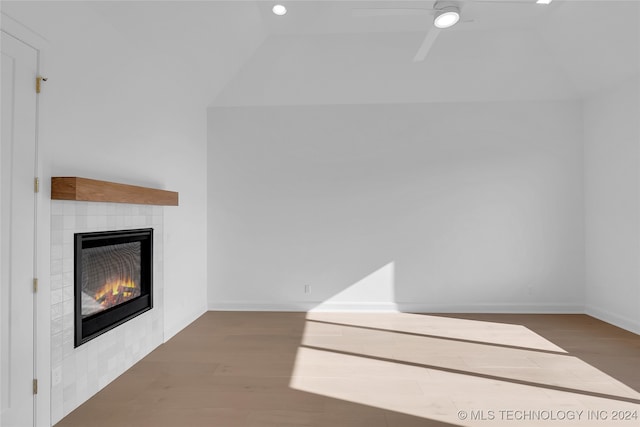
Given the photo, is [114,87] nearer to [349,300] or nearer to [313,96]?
[313,96]

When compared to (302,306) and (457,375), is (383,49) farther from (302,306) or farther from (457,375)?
(457,375)

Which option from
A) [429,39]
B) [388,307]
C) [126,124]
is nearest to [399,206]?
[388,307]

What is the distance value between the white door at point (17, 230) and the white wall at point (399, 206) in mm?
2964

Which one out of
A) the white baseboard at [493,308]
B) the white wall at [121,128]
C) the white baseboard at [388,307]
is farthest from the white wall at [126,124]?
the white baseboard at [493,308]

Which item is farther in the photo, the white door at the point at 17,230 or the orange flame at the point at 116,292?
the orange flame at the point at 116,292

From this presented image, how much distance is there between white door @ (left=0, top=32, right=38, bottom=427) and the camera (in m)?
1.90

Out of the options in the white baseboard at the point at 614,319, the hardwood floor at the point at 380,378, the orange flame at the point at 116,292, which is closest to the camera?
the hardwood floor at the point at 380,378

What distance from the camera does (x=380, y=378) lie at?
285cm

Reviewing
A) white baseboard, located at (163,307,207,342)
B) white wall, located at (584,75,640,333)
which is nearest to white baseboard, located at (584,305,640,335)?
white wall, located at (584,75,640,333)

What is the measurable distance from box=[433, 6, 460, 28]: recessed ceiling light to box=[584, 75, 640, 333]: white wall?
2.44 meters

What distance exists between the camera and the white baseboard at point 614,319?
13.0 ft

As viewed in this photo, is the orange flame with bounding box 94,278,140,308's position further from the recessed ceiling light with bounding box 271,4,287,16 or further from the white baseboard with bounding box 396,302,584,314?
the white baseboard with bounding box 396,302,584,314

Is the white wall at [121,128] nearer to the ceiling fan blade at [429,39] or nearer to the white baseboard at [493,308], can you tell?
the ceiling fan blade at [429,39]

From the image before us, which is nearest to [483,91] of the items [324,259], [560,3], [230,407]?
[560,3]
